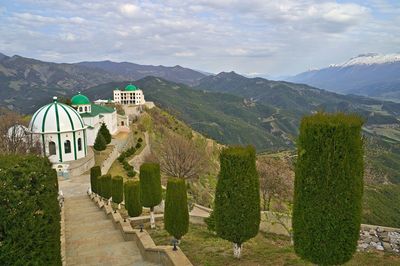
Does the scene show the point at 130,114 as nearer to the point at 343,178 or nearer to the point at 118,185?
the point at 118,185

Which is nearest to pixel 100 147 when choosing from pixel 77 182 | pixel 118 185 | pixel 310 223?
pixel 77 182

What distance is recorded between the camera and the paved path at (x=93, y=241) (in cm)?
1240

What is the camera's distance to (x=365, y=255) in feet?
51.0

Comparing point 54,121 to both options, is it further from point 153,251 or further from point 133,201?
point 153,251

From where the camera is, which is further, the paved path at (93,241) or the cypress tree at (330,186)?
the paved path at (93,241)

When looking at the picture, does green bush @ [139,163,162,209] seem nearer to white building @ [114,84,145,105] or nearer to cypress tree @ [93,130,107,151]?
cypress tree @ [93,130,107,151]

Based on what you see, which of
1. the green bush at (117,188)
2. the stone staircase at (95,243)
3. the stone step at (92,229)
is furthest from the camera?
the green bush at (117,188)

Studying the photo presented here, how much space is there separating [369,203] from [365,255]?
3337 cm

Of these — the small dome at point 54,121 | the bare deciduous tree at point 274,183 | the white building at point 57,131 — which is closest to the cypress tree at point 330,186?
the bare deciduous tree at point 274,183

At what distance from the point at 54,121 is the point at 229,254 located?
1213 inches

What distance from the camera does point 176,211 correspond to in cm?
1344

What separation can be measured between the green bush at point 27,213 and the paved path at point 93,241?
548cm

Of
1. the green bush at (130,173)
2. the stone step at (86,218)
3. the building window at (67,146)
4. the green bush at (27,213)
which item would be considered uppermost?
the green bush at (27,213)

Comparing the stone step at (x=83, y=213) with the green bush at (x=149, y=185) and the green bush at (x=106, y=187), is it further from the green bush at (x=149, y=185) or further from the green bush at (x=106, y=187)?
the green bush at (x=149, y=185)
